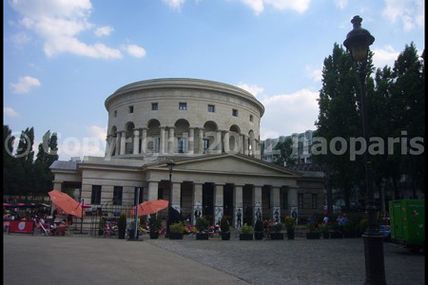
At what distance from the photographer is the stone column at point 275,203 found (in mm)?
44000

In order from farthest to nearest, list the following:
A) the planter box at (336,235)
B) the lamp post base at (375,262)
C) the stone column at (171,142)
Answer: the stone column at (171,142)
the planter box at (336,235)
the lamp post base at (375,262)

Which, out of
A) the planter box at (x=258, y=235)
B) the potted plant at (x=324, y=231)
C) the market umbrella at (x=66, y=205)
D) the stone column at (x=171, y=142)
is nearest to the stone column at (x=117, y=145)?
the stone column at (x=171, y=142)

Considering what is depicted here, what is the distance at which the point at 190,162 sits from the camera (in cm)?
4144

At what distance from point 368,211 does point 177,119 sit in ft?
141

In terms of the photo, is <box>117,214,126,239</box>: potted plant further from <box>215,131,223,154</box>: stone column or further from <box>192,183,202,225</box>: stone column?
<box>215,131,223,154</box>: stone column

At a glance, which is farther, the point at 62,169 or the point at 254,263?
the point at 62,169

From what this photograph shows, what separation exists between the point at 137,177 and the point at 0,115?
127ft

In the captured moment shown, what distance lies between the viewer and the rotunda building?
2003 inches

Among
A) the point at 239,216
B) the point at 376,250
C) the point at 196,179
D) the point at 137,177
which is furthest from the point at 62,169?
the point at 376,250

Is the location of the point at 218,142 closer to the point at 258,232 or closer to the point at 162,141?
the point at 162,141

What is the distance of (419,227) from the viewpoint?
18.4 meters

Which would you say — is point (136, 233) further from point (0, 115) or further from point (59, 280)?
point (0, 115)

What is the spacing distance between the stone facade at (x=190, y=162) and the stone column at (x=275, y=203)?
0.36 feet

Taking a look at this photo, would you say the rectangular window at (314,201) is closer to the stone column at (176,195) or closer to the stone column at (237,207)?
the stone column at (237,207)
